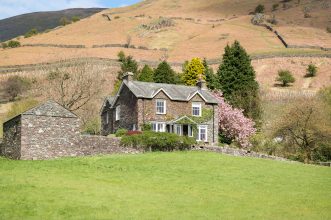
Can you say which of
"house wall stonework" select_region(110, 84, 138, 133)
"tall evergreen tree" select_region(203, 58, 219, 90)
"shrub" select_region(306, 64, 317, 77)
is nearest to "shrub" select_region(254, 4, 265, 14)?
"shrub" select_region(306, 64, 317, 77)

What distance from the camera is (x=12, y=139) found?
39.5 meters

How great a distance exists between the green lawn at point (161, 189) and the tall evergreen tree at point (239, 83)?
32.2 meters

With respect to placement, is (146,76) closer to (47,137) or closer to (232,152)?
(232,152)

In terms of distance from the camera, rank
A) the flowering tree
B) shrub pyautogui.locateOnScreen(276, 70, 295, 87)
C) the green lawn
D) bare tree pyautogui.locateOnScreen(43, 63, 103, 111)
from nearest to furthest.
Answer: the green lawn
the flowering tree
bare tree pyautogui.locateOnScreen(43, 63, 103, 111)
shrub pyautogui.locateOnScreen(276, 70, 295, 87)

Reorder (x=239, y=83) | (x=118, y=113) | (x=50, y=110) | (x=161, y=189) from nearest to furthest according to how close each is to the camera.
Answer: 1. (x=161, y=189)
2. (x=50, y=110)
3. (x=118, y=113)
4. (x=239, y=83)

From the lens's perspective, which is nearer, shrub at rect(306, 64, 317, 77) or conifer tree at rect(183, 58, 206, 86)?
conifer tree at rect(183, 58, 206, 86)

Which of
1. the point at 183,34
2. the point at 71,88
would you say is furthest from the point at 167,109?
the point at 183,34

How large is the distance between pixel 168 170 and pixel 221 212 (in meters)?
11.1

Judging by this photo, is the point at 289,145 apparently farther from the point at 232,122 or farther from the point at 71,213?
the point at 71,213

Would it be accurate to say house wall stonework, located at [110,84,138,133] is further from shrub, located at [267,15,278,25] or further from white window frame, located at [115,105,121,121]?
shrub, located at [267,15,278,25]

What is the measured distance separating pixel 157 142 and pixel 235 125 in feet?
71.8

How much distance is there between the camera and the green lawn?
20391 millimetres

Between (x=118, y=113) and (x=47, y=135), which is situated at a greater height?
(x=118, y=113)

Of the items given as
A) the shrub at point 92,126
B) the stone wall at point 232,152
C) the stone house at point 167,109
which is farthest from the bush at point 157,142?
the shrub at point 92,126
